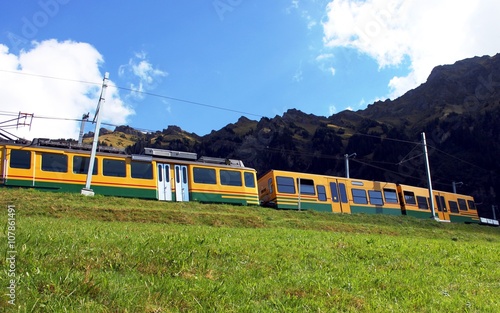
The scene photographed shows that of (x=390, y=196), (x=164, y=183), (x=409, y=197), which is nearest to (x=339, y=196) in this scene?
(x=390, y=196)

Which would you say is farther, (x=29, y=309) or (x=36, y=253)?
(x=36, y=253)

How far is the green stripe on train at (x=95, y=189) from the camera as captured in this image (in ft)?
69.7

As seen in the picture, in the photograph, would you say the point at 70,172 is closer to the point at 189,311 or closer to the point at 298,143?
the point at 189,311

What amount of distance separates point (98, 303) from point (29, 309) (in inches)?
31.0

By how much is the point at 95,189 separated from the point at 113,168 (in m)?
1.67

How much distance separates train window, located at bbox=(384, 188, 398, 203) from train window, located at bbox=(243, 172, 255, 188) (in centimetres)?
1284

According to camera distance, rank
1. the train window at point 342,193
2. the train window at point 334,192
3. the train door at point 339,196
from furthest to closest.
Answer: the train window at point 342,193 → the train window at point 334,192 → the train door at point 339,196

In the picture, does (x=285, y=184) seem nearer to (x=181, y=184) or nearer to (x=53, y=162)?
(x=181, y=184)

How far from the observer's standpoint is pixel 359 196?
32281mm

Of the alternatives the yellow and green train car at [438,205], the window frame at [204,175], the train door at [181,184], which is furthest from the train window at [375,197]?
the train door at [181,184]

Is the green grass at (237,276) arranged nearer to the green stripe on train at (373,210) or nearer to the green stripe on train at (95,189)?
the green stripe on train at (95,189)

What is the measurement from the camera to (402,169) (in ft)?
299

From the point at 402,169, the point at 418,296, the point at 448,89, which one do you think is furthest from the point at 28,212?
the point at 448,89

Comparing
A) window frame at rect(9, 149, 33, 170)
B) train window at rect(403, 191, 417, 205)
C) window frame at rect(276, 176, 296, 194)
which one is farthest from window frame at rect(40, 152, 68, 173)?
train window at rect(403, 191, 417, 205)
